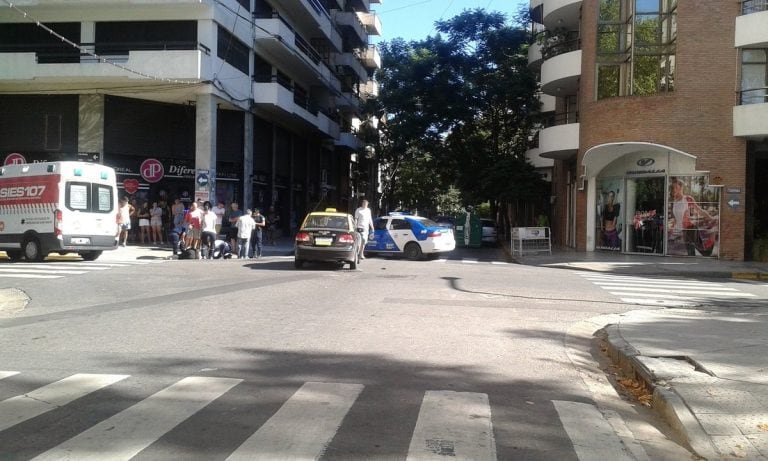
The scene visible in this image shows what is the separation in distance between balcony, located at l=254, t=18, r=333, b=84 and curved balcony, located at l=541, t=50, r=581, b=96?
1170cm

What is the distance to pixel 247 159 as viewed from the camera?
90.7 feet

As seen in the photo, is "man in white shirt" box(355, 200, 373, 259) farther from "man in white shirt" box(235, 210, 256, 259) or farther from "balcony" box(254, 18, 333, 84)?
"balcony" box(254, 18, 333, 84)

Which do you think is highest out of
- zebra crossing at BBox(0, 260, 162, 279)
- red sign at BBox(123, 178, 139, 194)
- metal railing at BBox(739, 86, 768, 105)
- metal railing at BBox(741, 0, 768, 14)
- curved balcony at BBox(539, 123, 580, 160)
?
metal railing at BBox(741, 0, 768, 14)

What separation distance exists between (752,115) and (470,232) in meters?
12.9

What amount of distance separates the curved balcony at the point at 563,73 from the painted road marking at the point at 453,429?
904 inches

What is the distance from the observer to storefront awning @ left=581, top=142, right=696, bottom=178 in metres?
23.0

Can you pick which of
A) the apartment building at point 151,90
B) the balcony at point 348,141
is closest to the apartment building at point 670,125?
the apartment building at point 151,90

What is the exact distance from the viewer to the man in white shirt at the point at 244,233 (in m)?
20.2

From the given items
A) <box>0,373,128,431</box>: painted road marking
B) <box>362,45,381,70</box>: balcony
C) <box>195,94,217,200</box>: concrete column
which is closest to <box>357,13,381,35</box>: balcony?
<box>362,45,381,70</box>: balcony

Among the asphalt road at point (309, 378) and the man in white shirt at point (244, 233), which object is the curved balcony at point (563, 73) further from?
the asphalt road at point (309, 378)

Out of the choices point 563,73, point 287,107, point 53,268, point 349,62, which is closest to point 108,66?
point 287,107

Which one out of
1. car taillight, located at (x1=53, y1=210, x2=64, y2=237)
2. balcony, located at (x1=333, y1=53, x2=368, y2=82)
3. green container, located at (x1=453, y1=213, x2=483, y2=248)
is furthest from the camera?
balcony, located at (x1=333, y1=53, x2=368, y2=82)

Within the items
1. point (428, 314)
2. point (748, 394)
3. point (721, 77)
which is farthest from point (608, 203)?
point (748, 394)

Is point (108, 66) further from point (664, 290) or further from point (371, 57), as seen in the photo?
point (371, 57)
